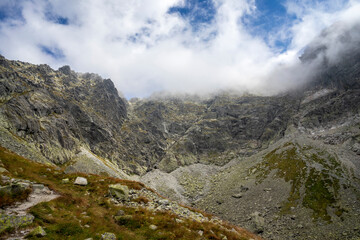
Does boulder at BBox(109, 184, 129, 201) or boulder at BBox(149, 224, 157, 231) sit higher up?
boulder at BBox(109, 184, 129, 201)

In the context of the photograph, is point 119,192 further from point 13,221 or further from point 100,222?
point 13,221

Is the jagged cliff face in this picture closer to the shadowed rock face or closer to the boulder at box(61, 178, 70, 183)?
the shadowed rock face

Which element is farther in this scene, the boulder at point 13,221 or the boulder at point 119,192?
the boulder at point 119,192

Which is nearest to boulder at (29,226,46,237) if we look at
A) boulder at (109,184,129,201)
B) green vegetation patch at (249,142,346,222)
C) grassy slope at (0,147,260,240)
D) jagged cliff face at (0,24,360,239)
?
grassy slope at (0,147,260,240)

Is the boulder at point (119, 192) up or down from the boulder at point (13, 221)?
up

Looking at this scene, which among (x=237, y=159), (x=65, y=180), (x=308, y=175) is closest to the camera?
(x=65, y=180)

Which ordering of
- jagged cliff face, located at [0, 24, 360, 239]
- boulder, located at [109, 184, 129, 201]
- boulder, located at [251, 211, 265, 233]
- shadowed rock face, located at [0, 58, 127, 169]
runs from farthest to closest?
1. shadowed rock face, located at [0, 58, 127, 169]
2. boulder, located at [251, 211, 265, 233]
3. jagged cliff face, located at [0, 24, 360, 239]
4. boulder, located at [109, 184, 129, 201]

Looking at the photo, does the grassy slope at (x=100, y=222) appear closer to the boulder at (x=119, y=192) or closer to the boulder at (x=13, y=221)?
the boulder at (x=13, y=221)

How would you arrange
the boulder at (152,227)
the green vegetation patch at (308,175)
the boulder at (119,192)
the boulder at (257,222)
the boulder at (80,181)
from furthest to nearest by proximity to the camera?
1. the green vegetation patch at (308,175)
2. the boulder at (257,222)
3. the boulder at (80,181)
4. the boulder at (119,192)
5. the boulder at (152,227)

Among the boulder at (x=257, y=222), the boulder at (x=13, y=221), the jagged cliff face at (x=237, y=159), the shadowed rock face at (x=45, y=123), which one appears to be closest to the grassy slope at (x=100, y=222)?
the boulder at (x=13, y=221)

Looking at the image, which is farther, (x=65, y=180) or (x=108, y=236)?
(x=65, y=180)

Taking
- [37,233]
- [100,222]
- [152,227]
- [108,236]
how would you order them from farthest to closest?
1. [152,227]
2. [100,222]
3. [108,236]
4. [37,233]

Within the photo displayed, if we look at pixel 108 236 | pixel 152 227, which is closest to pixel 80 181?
pixel 152 227

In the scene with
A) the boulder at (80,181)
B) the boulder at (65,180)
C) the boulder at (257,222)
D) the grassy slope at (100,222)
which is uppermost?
the boulder at (80,181)
